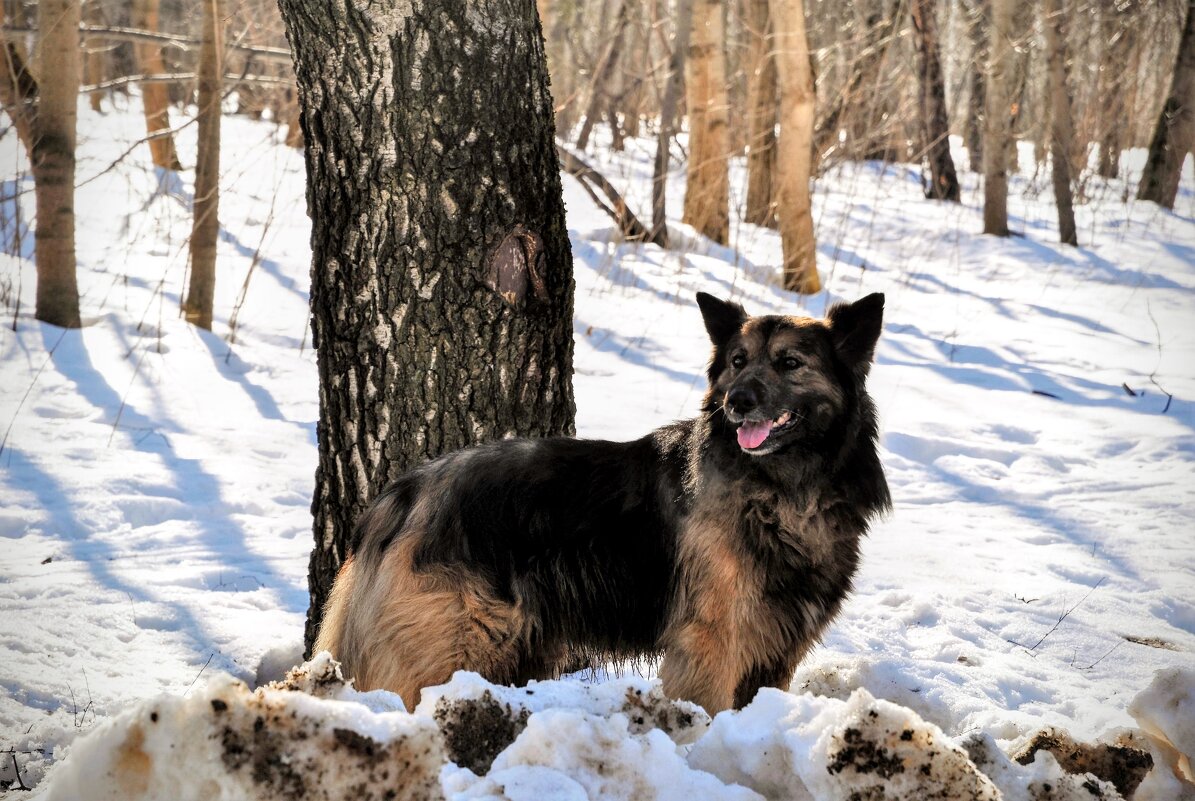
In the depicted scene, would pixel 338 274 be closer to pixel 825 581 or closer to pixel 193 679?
pixel 193 679

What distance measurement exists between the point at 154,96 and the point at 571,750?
37.6ft

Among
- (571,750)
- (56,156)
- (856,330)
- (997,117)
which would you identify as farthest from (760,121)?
(571,750)

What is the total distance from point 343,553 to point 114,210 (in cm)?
1029

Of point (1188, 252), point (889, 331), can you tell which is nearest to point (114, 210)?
point (889, 331)

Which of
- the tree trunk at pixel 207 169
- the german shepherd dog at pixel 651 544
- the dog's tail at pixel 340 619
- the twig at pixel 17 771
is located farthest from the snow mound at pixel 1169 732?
the tree trunk at pixel 207 169

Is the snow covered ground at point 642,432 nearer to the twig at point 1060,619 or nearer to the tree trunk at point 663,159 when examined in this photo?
the twig at point 1060,619

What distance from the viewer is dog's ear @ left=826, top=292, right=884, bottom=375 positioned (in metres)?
3.59

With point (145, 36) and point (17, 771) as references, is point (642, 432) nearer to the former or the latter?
point (17, 771)

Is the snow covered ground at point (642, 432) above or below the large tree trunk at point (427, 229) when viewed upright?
below

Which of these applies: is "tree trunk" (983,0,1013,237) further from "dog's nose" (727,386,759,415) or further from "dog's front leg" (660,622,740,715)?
"dog's front leg" (660,622,740,715)

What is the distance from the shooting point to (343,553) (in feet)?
13.4

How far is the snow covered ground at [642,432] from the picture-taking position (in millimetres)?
4062

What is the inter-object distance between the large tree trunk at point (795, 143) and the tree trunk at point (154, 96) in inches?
268

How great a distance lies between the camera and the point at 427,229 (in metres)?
3.72
